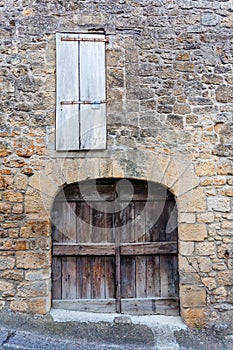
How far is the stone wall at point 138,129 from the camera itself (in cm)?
377

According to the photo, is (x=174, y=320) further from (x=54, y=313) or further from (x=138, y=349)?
(x=54, y=313)

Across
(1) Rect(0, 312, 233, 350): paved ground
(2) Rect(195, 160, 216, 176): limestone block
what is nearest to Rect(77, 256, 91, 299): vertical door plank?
(1) Rect(0, 312, 233, 350): paved ground

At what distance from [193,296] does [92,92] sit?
269 centimetres

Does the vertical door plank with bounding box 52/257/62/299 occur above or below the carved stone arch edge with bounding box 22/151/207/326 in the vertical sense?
below

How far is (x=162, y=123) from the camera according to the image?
393 cm

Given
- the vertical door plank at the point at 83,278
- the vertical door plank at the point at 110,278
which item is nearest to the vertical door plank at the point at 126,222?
the vertical door plank at the point at 110,278

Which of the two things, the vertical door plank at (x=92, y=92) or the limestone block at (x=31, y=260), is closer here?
the limestone block at (x=31, y=260)

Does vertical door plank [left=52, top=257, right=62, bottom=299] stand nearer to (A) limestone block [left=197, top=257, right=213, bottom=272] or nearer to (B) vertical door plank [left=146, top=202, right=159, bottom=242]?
(B) vertical door plank [left=146, top=202, right=159, bottom=242]

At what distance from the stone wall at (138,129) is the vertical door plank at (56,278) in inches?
10.5

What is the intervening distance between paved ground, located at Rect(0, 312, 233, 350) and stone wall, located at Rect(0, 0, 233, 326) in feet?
0.49

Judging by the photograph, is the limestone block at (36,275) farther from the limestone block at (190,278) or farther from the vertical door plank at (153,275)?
the limestone block at (190,278)

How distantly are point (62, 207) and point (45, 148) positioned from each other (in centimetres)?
78

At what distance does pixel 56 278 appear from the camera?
403 centimetres

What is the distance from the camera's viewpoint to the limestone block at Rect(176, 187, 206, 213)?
12.6ft
